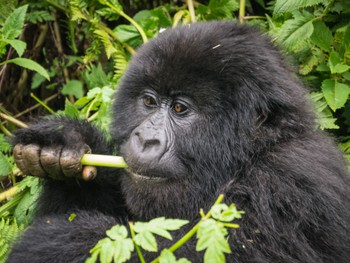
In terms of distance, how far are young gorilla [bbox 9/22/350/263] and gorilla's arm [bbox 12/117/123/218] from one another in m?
0.01

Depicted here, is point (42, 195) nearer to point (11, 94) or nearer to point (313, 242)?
point (313, 242)

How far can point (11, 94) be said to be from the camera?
6215 mm

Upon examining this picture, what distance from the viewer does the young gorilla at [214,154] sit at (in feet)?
10.1

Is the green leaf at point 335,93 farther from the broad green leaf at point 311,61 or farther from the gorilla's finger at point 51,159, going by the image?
the gorilla's finger at point 51,159

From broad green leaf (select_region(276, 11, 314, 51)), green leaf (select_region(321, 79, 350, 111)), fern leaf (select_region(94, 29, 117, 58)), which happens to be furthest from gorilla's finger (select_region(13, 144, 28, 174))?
green leaf (select_region(321, 79, 350, 111))

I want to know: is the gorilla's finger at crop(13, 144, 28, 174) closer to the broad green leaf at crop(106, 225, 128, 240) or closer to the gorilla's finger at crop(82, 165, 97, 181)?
the gorilla's finger at crop(82, 165, 97, 181)

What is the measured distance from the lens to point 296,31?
4.40 metres

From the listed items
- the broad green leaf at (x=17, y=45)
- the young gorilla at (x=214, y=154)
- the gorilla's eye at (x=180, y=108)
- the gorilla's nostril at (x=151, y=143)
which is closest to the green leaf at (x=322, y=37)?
the young gorilla at (x=214, y=154)

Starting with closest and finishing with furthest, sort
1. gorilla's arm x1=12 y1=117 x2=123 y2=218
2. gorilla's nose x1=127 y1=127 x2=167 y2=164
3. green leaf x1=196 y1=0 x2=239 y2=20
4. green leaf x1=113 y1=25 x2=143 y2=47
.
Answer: gorilla's nose x1=127 y1=127 x2=167 y2=164 → gorilla's arm x1=12 y1=117 x2=123 y2=218 → green leaf x1=196 y1=0 x2=239 y2=20 → green leaf x1=113 y1=25 x2=143 y2=47

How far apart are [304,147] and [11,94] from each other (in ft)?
12.3

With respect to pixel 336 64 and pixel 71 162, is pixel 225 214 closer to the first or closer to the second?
pixel 71 162

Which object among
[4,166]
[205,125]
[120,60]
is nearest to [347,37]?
[205,125]

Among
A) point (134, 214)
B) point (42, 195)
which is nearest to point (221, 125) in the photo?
point (134, 214)

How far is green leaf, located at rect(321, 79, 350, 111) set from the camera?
415 cm
